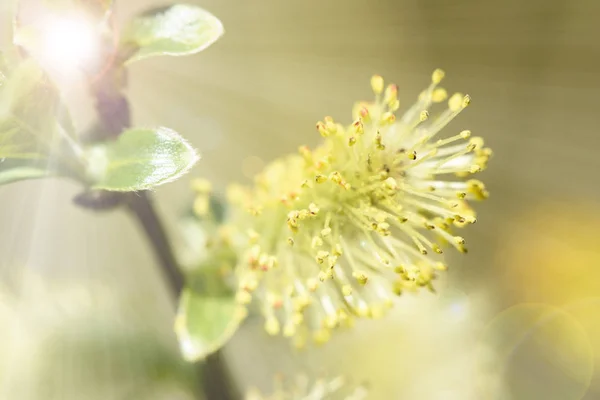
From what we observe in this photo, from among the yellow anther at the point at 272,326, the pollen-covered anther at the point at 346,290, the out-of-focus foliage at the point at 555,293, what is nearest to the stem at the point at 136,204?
the yellow anther at the point at 272,326

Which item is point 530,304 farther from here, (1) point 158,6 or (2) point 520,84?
(1) point 158,6

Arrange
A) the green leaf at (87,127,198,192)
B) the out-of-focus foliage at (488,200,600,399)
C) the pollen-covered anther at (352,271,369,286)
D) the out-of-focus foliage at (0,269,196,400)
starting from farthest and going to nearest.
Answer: the out-of-focus foliage at (488,200,600,399), the out-of-focus foliage at (0,269,196,400), the pollen-covered anther at (352,271,369,286), the green leaf at (87,127,198,192)

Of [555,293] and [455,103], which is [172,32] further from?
[555,293]

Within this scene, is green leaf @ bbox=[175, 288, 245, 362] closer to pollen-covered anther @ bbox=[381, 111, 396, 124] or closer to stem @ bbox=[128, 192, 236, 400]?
stem @ bbox=[128, 192, 236, 400]

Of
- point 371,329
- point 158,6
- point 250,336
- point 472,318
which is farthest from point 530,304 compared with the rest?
point 158,6

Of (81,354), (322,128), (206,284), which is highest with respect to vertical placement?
(322,128)

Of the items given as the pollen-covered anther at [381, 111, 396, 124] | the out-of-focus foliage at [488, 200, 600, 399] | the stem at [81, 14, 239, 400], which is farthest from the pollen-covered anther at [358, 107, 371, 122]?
the out-of-focus foliage at [488, 200, 600, 399]

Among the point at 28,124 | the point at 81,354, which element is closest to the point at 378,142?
the point at 28,124
